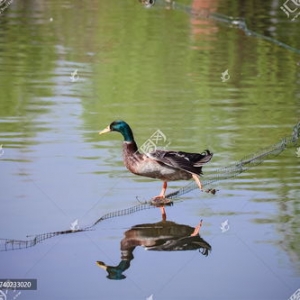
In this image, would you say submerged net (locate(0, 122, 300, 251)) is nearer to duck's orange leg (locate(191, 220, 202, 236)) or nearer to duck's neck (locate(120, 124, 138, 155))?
duck's neck (locate(120, 124, 138, 155))

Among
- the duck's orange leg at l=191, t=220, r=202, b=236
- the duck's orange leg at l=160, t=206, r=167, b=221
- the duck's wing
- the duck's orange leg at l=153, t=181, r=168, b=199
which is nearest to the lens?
the duck's orange leg at l=191, t=220, r=202, b=236

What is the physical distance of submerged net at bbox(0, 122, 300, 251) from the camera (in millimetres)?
8962

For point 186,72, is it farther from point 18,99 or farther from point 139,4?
point 139,4

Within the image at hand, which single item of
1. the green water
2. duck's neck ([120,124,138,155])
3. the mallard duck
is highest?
duck's neck ([120,124,138,155])

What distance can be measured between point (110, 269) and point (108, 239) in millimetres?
776

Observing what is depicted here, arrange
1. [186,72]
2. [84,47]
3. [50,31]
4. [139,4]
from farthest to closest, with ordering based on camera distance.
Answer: [139,4] < [50,31] < [84,47] < [186,72]

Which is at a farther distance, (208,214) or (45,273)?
(208,214)

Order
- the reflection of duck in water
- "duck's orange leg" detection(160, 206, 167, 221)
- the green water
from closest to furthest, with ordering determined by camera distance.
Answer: the green water → the reflection of duck in water → "duck's orange leg" detection(160, 206, 167, 221)

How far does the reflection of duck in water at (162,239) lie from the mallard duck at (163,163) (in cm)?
65

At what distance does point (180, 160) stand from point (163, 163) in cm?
16

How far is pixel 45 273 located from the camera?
27.2ft

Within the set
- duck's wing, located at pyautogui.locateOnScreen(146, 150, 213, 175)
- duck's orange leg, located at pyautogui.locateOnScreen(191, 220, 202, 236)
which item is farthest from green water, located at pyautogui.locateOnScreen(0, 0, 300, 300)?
duck's wing, located at pyautogui.locateOnScreen(146, 150, 213, 175)

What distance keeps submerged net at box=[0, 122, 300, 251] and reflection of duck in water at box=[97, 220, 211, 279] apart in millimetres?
414

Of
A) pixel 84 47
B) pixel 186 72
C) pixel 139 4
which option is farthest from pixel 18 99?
pixel 139 4
